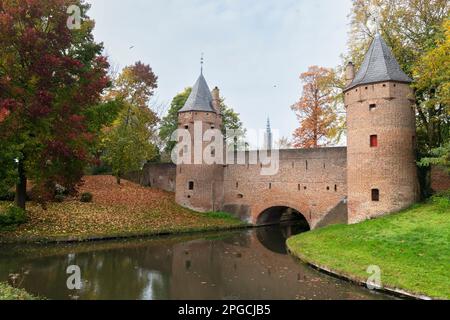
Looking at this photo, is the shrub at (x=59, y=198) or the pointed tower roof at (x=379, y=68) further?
the shrub at (x=59, y=198)

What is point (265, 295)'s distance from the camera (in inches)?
334

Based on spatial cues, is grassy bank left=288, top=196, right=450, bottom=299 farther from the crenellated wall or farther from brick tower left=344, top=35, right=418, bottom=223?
the crenellated wall

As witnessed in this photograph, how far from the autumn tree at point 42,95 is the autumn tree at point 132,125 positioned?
2668 mm

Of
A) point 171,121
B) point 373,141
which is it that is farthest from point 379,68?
point 171,121

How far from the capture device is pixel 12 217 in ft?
45.6

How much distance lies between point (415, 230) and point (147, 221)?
12.3 metres

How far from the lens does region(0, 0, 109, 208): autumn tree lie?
12125mm

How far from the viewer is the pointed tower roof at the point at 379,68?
15.2 metres

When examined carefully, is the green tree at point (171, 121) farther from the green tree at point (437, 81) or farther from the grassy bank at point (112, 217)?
the green tree at point (437, 81)

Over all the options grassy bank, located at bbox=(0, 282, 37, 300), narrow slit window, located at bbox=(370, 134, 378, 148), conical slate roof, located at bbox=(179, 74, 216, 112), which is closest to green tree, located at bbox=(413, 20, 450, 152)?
narrow slit window, located at bbox=(370, 134, 378, 148)

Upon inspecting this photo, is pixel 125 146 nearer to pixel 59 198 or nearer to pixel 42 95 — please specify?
pixel 59 198

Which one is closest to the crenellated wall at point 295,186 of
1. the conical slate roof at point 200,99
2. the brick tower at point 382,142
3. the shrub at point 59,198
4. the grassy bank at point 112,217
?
the grassy bank at point 112,217

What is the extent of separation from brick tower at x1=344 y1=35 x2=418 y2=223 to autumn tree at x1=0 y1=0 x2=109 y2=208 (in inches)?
444

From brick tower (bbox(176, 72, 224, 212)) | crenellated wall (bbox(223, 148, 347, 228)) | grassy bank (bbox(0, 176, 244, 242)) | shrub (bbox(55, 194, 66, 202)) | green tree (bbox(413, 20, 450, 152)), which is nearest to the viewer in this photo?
green tree (bbox(413, 20, 450, 152))
